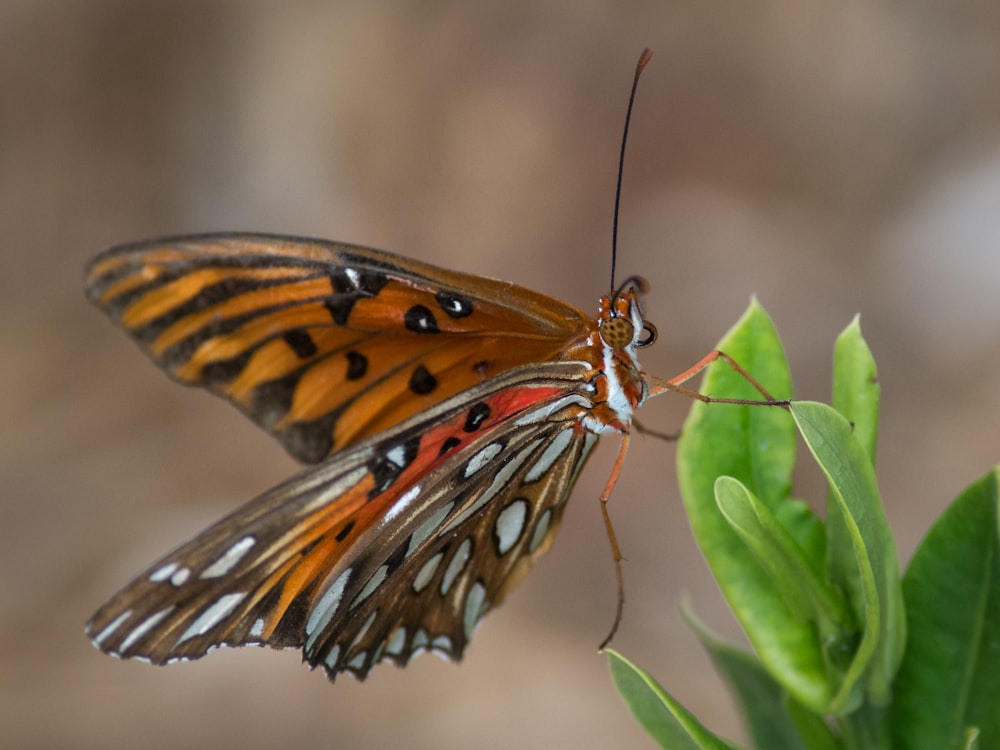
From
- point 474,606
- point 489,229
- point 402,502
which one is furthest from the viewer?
point 489,229

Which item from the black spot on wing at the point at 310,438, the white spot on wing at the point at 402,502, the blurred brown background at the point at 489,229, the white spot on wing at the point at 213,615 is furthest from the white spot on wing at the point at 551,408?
the blurred brown background at the point at 489,229

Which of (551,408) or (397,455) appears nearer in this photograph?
(397,455)

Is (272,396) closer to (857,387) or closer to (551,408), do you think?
(551,408)

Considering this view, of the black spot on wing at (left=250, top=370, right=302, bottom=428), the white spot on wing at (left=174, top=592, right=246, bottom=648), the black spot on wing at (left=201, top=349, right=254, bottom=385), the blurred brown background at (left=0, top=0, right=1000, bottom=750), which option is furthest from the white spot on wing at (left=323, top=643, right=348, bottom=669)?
the blurred brown background at (left=0, top=0, right=1000, bottom=750)

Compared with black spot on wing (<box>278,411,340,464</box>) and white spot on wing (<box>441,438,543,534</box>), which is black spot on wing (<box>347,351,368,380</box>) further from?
white spot on wing (<box>441,438,543,534</box>)

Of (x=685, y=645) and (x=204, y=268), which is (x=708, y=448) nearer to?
(x=204, y=268)

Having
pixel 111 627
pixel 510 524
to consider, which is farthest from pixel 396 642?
pixel 111 627

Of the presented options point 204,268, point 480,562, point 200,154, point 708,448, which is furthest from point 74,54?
point 708,448
